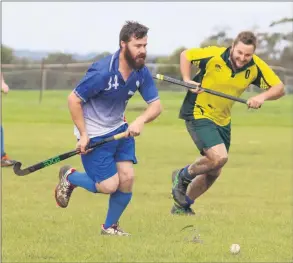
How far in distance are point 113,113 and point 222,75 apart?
1.96 m

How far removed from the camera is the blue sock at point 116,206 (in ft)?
27.3

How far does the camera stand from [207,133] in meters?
9.88

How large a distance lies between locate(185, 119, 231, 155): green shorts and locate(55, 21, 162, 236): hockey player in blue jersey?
5.37 ft

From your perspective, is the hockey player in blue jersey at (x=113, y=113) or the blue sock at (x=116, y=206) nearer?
the hockey player in blue jersey at (x=113, y=113)

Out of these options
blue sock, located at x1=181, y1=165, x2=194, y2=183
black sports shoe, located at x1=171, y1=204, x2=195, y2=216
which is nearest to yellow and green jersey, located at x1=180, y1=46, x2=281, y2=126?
blue sock, located at x1=181, y1=165, x2=194, y2=183

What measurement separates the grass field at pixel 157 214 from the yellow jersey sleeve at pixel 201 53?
1715mm

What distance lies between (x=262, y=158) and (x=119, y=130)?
30.1 ft

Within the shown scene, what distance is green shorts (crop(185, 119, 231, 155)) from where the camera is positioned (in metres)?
9.87

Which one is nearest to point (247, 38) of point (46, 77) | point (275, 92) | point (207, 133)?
point (275, 92)

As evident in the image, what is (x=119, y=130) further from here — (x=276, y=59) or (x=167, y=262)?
(x=276, y=59)

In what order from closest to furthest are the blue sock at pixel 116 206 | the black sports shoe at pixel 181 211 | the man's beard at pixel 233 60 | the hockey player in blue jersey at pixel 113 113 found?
the hockey player in blue jersey at pixel 113 113 → the blue sock at pixel 116 206 → the man's beard at pixel 233 60 → the black sports shoe at pixel 181 211

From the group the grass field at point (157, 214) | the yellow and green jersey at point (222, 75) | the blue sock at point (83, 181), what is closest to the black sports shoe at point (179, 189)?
the grass field at point (157, 214)

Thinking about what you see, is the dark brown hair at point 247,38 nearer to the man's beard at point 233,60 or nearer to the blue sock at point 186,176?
the man's beard at point 233,60

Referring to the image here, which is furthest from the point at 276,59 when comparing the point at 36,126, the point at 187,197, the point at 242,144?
the point at 187,197
